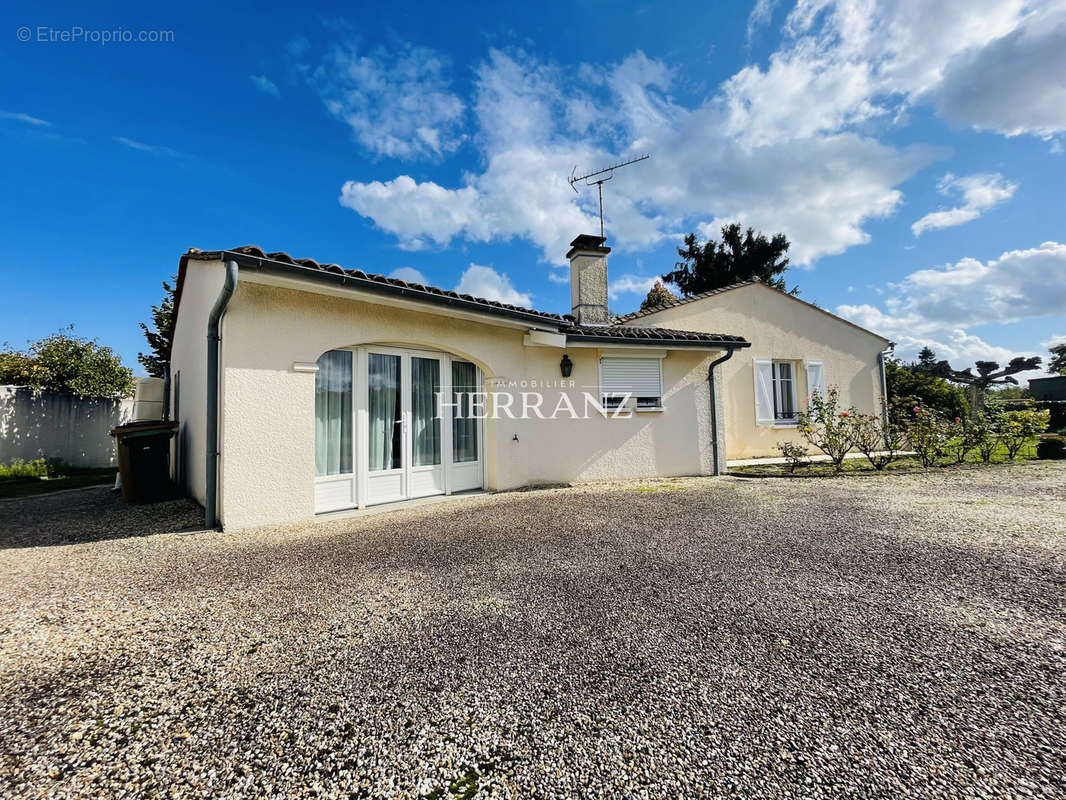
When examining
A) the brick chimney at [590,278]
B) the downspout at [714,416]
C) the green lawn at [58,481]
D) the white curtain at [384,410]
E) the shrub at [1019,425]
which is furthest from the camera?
the brick chimney at [590,278]

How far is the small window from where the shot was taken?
12812 millimetres

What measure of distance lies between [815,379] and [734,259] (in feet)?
54.3

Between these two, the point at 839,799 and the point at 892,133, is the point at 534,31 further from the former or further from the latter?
the point at 839,799

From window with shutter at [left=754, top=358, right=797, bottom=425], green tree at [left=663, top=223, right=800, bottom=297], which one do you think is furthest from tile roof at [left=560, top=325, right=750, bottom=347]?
green tree at [left=663, top=223, right=800, bottom=297]

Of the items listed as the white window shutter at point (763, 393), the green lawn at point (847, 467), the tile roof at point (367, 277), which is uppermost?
the tile roof at point (367, 277)

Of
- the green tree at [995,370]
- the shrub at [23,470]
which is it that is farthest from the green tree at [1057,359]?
the shrub at [23,470]

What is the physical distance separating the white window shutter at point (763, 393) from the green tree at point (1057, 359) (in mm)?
45413

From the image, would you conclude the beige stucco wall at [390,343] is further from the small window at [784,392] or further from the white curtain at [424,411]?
the small window at [784,392]

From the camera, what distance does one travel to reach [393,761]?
1.79 metres

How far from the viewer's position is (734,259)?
26672 millimetres

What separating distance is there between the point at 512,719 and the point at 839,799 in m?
1.36

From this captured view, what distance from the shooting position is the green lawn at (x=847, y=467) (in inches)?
381

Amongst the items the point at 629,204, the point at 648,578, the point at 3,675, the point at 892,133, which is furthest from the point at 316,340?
the point at 892,133

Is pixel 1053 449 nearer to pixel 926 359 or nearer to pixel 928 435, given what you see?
pixel 928 435
